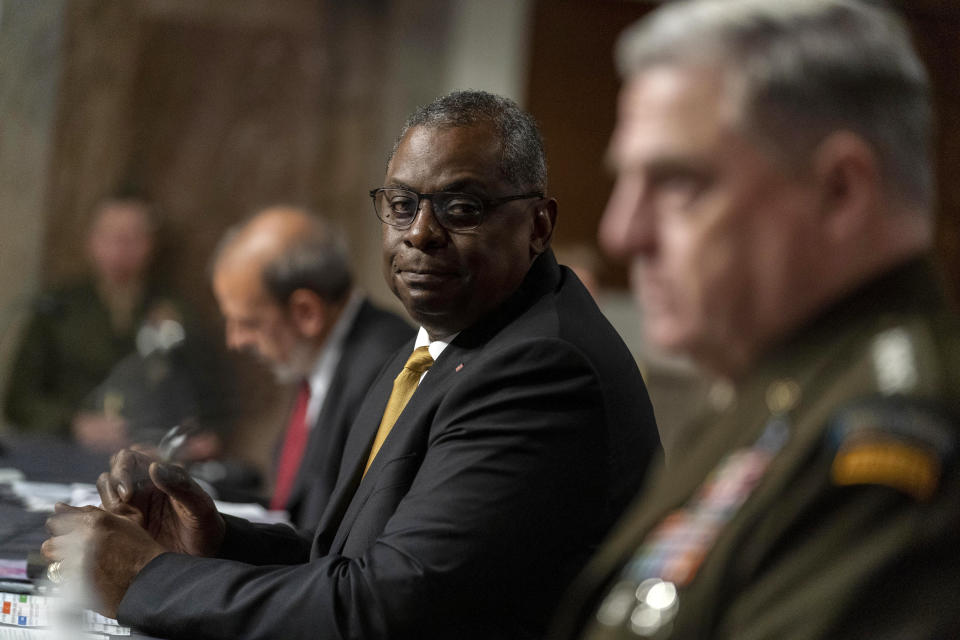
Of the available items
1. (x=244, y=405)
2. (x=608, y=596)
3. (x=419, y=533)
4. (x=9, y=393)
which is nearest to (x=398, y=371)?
(x=419, y=533)

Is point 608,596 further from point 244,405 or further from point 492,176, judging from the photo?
point 244,405

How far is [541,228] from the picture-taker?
218 cm

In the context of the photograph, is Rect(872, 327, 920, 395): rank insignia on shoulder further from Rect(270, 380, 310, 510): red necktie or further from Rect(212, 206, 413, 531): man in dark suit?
Rect(270, 380, 310, 510): red necktie

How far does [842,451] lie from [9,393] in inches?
224

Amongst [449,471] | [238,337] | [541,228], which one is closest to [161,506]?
[449,471]

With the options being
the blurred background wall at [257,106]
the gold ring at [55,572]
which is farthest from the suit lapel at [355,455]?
the blurred background wall at [257,106]

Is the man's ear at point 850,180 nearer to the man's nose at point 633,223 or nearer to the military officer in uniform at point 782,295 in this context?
the military officer in uniform at point 782,295

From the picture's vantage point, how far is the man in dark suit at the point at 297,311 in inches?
153

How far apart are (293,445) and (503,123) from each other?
2239 millimetres

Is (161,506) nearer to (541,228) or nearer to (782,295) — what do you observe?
(541,228)

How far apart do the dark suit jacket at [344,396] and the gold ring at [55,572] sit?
4.23 ft

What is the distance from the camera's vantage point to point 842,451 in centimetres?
88

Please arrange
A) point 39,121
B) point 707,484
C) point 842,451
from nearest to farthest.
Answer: point 842,451 → point 707,484 → point 39,121

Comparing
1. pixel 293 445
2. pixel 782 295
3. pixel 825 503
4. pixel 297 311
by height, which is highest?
pixel 782 295
